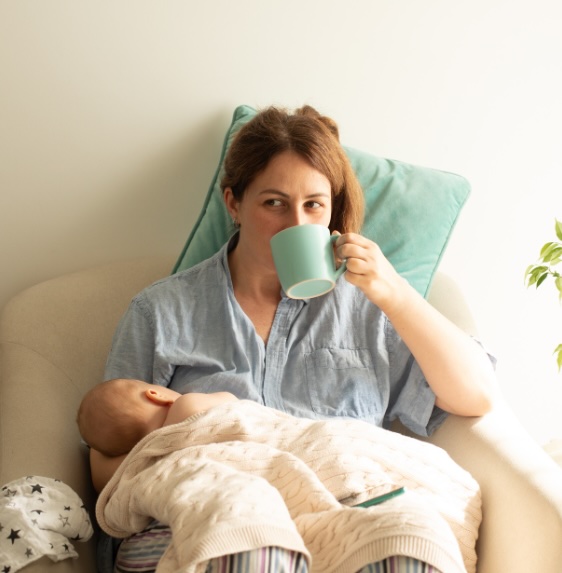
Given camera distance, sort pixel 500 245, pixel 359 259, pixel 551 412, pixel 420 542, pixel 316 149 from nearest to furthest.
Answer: pixel 420 542
pixel 359 259
pixel 316 149
pixel 500 245
pixel 551 412

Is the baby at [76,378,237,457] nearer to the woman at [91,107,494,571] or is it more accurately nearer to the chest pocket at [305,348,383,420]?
the woman at [91,107,494,571]

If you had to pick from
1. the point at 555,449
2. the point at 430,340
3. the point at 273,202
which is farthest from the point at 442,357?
the point at 555,449

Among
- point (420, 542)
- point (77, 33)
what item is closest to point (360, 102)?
point (77, 33)

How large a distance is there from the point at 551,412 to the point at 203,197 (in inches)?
47.0

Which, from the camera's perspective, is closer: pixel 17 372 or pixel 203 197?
pixel 17 372

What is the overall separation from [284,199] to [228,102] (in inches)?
21.1

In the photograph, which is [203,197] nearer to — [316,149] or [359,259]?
[316,149]

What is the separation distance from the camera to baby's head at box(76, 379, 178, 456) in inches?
62.0

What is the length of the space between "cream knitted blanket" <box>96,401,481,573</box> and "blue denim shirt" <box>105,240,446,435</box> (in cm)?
20

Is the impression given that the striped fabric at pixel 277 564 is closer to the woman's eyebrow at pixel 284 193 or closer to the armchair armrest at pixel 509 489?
the armchair armrest at pixel 509 489

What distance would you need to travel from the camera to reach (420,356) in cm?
166

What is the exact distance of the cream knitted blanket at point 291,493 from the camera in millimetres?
1149

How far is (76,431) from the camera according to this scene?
176cm

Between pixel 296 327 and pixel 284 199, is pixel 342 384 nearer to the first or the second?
pixel 296 327
